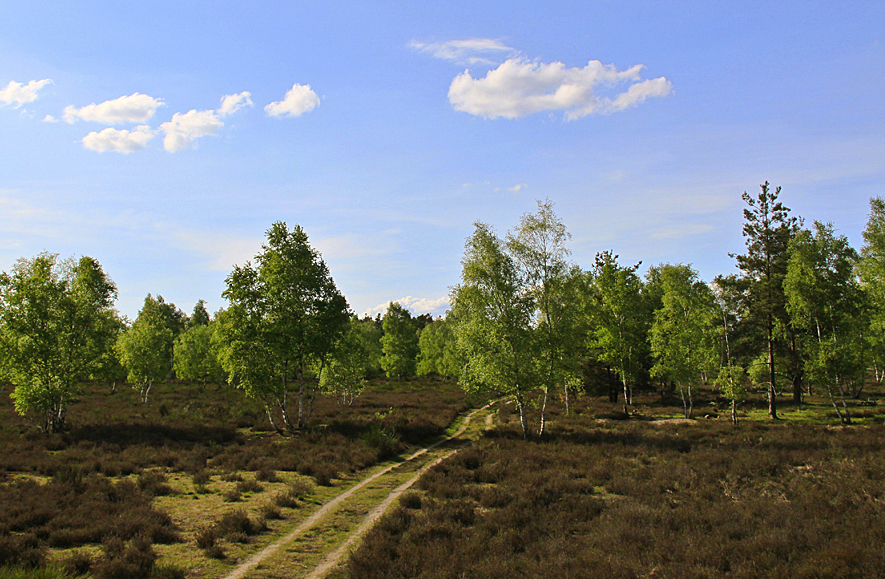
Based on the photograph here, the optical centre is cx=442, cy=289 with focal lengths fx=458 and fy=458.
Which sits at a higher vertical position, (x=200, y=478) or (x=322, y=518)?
(x=200, y=478)

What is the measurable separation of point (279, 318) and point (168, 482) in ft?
42.8

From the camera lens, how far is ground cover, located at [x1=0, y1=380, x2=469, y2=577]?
38.8 feet

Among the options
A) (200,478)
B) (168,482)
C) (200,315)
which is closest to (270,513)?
Result: (200,478)

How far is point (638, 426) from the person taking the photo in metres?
33.5

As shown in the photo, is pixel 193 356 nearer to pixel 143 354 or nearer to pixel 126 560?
pixel 143 354

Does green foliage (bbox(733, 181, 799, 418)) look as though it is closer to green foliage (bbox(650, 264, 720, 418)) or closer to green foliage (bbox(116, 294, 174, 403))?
green foliage (bbox(650, 264, 720, 418))

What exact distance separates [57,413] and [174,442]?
10050 millimetres

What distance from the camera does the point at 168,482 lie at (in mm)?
19062

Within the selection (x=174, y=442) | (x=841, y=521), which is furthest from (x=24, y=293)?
(x=841, y=521)

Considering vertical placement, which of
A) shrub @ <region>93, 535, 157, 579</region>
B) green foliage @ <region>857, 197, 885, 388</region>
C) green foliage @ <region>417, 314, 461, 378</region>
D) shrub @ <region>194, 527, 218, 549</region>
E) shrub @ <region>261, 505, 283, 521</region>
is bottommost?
shrub @ <region>261, 505, 283, 521</region>

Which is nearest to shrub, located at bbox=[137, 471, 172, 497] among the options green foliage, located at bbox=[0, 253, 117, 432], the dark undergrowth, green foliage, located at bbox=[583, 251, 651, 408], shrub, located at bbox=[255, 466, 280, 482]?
shrub, located at bbox=[255, 466, 280, 482]

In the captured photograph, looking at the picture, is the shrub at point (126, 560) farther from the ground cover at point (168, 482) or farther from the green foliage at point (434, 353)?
the green foliage at point (434, 353)

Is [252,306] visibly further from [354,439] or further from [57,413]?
[57,413]

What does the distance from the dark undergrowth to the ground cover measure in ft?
14.3
